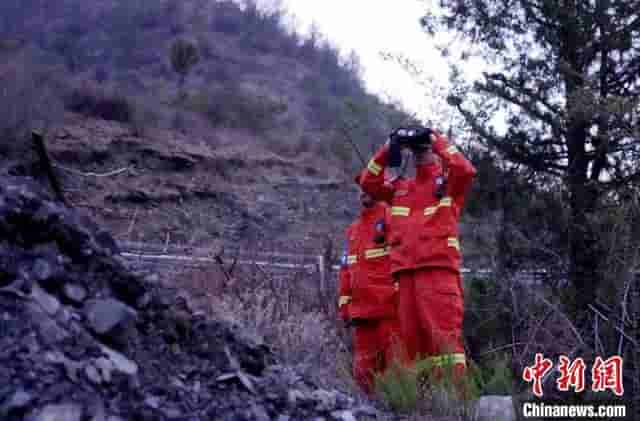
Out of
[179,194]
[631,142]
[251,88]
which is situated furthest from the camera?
[251,88]

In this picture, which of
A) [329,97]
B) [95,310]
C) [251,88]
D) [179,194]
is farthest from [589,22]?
[329,97]

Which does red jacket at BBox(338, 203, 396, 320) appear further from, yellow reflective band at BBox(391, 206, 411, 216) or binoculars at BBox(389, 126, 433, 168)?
binoculars at BBox(389, 126, 433, 168)

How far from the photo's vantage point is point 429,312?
16.7 feet

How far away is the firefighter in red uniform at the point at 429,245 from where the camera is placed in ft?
16.6

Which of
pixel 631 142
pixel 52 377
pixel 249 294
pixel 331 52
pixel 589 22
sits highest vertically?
pixel 331 52

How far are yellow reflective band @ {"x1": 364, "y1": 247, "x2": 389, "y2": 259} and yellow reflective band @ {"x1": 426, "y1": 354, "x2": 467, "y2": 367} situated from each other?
1.28m

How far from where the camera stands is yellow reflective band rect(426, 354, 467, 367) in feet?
14.4

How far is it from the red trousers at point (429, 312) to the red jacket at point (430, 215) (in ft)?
0.26

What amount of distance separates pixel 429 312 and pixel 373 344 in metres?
0.83

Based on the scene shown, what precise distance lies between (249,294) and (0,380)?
4.97 m

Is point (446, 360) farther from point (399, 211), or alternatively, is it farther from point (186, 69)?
point (186, 69)

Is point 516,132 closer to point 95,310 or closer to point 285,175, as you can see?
point 95,310

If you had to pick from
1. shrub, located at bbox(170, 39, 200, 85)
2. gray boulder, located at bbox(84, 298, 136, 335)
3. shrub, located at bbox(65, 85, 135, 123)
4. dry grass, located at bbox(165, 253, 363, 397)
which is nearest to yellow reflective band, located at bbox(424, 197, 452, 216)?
dry grass, located at bbox(165, 253, 363, 397)

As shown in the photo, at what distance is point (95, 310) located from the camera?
3.10 meters
